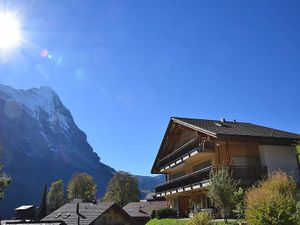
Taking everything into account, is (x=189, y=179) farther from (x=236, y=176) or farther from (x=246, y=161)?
(x=236, y=176)

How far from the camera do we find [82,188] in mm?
94250

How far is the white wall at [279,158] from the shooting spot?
85.4ft

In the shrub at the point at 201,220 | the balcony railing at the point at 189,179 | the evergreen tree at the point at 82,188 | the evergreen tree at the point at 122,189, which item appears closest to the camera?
the shrub at the point at 201,220

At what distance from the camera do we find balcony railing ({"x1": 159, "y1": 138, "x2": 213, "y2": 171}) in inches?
1083

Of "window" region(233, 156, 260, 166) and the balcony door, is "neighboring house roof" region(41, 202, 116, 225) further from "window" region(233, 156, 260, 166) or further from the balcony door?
"window" region(233, 156, 260, 166)

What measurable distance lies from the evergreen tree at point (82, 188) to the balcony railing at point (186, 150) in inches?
2282

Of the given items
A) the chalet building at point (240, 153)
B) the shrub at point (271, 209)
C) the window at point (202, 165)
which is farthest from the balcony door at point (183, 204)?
the shrub at point (271, 209)

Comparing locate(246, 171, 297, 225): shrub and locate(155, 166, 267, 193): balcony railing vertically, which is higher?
locate(155, 166, 267, 193): balcony railing

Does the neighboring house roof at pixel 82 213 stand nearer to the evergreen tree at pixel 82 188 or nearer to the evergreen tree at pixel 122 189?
the evergreen tree at pixel 122 189

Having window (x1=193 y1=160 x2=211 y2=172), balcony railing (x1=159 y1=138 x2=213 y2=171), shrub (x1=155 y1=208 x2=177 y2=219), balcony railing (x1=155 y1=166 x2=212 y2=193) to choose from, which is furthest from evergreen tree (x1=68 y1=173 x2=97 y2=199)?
window (x1=193 y1=160 x2=211 y2=172)

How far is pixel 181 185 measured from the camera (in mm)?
32062

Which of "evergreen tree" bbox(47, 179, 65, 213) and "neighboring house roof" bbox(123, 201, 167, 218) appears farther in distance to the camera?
"evergreen tree" bbox(47, 179, 65, 213)

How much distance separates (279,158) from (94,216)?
27.1 m

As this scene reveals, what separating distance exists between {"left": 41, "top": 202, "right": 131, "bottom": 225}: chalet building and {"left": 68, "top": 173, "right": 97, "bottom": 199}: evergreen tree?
42.5 meters
